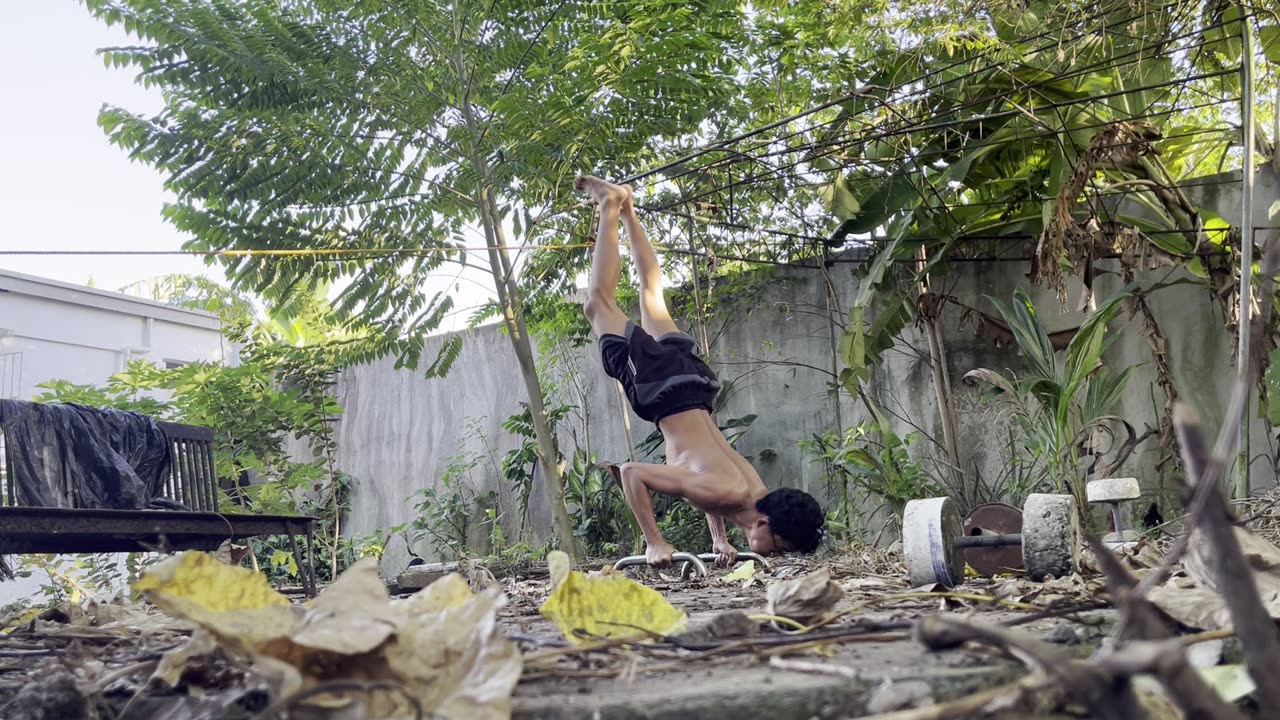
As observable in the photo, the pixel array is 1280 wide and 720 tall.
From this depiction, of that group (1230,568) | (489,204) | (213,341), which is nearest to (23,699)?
(1230,568)

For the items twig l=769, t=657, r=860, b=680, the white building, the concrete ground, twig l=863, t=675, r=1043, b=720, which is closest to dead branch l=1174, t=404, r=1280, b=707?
twig l=863, t=675, r=1043, b=720

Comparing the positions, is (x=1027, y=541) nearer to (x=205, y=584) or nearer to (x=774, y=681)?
(x=774, y=681)

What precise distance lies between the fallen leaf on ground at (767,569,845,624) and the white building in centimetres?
1214

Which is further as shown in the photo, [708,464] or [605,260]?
[708,464]

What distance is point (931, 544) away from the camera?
2.80 metres

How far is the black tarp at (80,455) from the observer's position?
18.4ft

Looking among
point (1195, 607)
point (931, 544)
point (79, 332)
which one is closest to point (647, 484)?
point (931, 544)

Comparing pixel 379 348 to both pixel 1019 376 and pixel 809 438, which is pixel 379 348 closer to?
pixel 809 438

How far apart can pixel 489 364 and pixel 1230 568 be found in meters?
9.54

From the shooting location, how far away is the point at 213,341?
1544cm

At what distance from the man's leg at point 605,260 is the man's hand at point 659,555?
1215mm

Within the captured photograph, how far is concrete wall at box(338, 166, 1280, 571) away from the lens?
21.0ft

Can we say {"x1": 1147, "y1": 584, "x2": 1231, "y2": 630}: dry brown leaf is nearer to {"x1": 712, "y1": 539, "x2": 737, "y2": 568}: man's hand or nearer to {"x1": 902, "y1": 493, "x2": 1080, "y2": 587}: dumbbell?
{"x1": 902, "y1": 493, "x2": 1080, "y2": 587}: dumbbell

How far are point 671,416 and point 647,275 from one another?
815 mm
